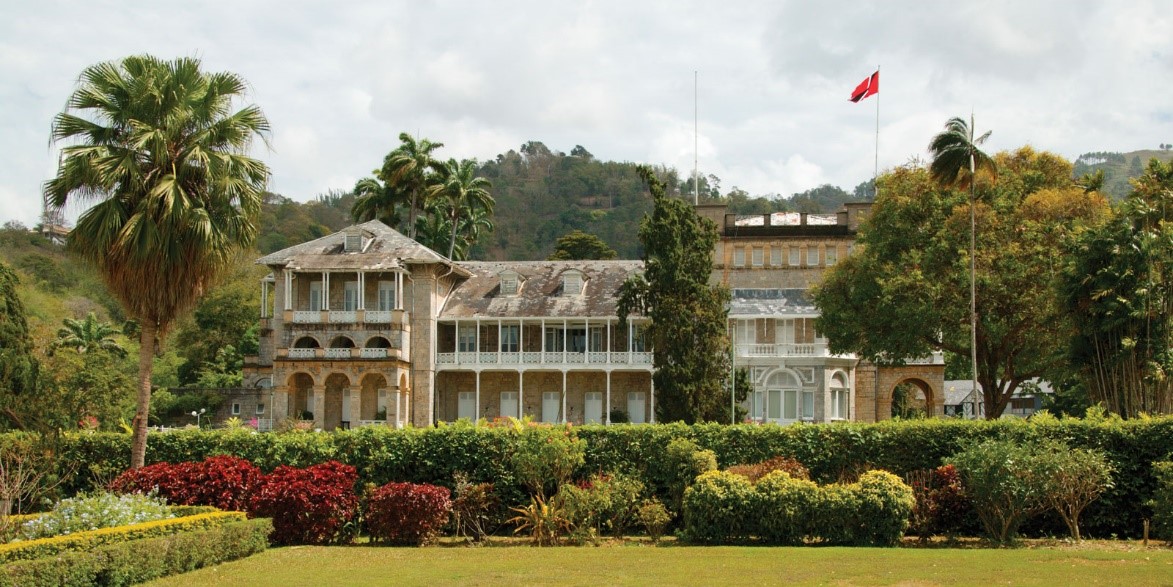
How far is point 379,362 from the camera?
48938 millimetres

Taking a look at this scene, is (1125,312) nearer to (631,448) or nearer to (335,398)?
(631,448)

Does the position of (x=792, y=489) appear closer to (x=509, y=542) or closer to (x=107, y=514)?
(x=509, y=542)

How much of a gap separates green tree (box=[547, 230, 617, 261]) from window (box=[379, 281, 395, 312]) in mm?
35461

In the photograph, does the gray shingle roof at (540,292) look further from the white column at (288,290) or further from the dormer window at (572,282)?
the white column at (288,290)

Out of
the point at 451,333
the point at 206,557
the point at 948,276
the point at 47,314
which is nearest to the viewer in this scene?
the point at 206,557

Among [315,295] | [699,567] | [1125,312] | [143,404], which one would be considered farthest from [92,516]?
[315,295]

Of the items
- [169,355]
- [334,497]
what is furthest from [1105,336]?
[169,355]

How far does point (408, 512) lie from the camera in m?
21.1

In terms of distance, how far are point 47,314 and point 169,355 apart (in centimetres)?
736

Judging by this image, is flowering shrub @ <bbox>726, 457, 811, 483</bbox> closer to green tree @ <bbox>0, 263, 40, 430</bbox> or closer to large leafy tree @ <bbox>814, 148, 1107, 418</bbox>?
large leafy tree @ <bbox>814, 148, 1107, 418</bbox>

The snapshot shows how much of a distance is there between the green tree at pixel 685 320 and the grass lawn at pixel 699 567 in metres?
Answer: 19.0

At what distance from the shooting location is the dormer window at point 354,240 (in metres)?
51.3

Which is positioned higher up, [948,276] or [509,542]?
[948,276]

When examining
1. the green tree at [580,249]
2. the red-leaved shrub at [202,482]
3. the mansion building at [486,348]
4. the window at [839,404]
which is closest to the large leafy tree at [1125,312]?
the mansion building at [486,348]
